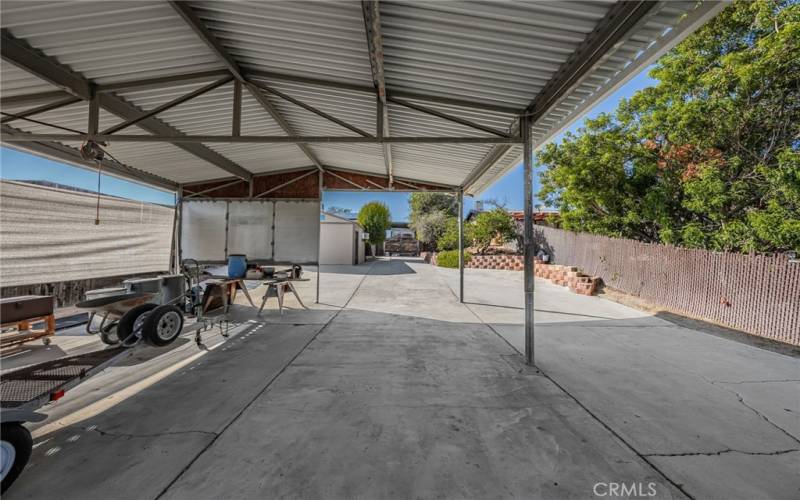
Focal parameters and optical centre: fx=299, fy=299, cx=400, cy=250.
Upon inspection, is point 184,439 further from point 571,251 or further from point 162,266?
point 571,251

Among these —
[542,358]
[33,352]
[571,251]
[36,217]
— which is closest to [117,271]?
[36,217]

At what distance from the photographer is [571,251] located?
10.7 metres

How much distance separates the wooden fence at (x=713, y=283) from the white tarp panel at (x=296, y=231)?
7.77 metres

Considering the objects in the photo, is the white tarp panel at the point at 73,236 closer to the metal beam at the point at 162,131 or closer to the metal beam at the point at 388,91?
the metal beam at the point at 162,131

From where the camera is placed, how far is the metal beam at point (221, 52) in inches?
97.6

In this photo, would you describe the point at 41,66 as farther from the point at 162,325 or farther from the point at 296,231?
the point at 296,231

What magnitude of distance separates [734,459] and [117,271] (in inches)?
346

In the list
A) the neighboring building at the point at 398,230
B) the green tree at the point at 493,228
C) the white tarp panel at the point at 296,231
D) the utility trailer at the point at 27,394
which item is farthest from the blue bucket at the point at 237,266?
the neighboring building at the point at 398,230

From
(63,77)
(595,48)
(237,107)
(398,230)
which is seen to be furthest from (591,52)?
(398,230)

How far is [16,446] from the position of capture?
1633mm

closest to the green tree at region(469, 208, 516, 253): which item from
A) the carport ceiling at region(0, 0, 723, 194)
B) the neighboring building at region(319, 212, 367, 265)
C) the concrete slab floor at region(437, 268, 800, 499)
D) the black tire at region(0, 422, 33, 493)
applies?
the neighboring building at region(319, 212, 367, 265)

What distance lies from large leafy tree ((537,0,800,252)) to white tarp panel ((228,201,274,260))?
823 centimetres

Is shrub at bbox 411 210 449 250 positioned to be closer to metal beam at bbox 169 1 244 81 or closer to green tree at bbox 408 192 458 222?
green tree at bbox 408 192 458 222

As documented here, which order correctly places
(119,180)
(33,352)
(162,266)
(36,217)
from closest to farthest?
(33,352), (36,217), (119,180), (162,266)
